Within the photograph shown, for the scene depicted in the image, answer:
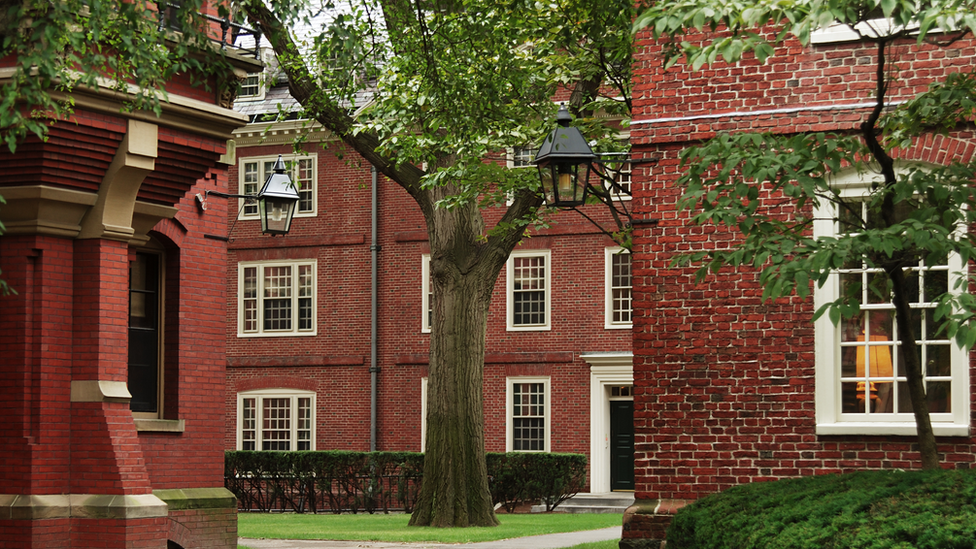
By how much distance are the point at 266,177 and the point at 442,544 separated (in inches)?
667

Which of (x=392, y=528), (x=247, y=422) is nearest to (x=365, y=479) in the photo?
(x=247, y=422)

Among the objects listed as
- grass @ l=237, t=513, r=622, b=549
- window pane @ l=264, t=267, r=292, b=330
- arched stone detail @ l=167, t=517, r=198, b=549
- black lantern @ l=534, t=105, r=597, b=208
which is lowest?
grass @ l=237, t=513, r=622, b=549

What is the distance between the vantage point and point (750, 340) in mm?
11297

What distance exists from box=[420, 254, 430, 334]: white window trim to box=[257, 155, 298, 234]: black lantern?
14231 mm

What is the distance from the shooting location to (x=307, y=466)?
90.7ft

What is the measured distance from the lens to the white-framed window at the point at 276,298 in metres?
31.3

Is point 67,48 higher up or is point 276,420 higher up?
point 67,48

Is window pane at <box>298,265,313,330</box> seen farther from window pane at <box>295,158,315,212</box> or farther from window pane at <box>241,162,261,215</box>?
window pane at <box>241,162,261,215</box>

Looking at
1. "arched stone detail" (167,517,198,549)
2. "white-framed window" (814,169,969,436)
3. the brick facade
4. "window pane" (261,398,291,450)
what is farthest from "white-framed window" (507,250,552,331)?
"white-framed window" (814,169,969,436)

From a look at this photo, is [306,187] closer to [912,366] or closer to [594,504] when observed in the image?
[594,504]

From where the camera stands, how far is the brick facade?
94.1ft

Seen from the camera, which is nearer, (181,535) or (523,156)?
(181,535)

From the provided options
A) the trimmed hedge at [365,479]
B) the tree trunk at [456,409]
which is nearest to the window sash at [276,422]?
the trimmed hedge at [365,479]

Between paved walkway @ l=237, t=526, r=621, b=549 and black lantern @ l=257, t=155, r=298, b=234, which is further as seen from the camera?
paved walkway @ l=237, t=526, r=621, b=549
